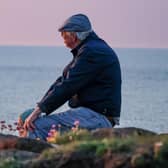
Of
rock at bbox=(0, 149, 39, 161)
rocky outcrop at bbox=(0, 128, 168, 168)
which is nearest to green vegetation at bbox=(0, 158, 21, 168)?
rocky outcrop at bbox=(0, 128, 168, 168)

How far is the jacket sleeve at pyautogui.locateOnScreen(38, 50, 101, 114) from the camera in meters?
10.2

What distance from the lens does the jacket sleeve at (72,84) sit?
1016 centimetres

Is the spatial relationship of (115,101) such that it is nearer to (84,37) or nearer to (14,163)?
(84,37)

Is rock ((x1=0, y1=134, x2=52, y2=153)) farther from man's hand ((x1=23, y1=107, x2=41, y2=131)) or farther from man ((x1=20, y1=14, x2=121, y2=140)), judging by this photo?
man ((x1=20, y1=14, x2=121, y2=140))

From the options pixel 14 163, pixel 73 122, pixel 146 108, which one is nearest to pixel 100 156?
pixel 14 163

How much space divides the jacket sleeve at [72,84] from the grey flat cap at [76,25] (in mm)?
254

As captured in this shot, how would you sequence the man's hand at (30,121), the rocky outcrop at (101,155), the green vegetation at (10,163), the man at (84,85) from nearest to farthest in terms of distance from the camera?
the rocky outcrop at (101,155), the green vegetation at (10,163), the man's hand at (30,121), the man at (84,85)

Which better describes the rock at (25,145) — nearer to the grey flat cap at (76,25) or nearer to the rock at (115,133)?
the rock at (115,133)

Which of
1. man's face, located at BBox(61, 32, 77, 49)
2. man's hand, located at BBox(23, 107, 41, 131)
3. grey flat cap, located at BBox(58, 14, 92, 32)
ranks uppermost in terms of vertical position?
grey flat cap, located at BBox(58, 14, 92, 32)

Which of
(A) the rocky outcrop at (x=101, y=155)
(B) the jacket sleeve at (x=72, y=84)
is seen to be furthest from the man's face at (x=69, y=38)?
(A) the rocky outcrop at (x=101, y=155)

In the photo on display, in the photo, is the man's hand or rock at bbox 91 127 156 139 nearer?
rock at bbox 91 127 156 139

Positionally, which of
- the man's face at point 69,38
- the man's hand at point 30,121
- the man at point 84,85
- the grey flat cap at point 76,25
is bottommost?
the man's hand at point 30,121

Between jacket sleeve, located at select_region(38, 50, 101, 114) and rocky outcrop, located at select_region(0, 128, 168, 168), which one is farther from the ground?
rocky outcrop, located at select_region(0, 128, 168, 168)

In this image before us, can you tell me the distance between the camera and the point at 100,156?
7188mm
